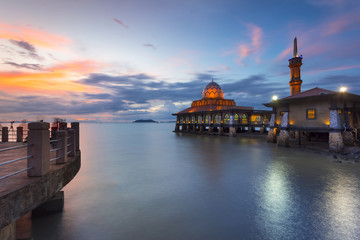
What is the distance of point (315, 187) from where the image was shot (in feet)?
43.3

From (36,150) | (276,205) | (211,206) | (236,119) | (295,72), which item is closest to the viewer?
(36,150)

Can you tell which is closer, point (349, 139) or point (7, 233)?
point (7, 233)

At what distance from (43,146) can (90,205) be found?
670 cm

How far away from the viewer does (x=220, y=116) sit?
5822cm

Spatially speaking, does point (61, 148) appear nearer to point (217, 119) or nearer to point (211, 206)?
point (211, 206)

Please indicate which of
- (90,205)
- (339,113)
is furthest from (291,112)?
(90,205)

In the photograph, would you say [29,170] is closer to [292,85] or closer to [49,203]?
[49,203]

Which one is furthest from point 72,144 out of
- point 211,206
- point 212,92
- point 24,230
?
point 212,92

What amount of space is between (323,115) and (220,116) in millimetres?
31613

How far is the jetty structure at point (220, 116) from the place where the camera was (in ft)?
179

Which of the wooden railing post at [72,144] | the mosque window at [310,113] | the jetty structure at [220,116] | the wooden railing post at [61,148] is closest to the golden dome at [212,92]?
the jetty structure at [220,116]

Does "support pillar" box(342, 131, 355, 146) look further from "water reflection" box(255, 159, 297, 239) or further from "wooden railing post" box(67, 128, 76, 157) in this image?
"wooden railing post" box(67, 128, 76, 157)

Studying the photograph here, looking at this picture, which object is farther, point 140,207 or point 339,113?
point 339,113

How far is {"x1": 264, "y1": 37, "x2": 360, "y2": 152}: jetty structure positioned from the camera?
2612 centimetres
